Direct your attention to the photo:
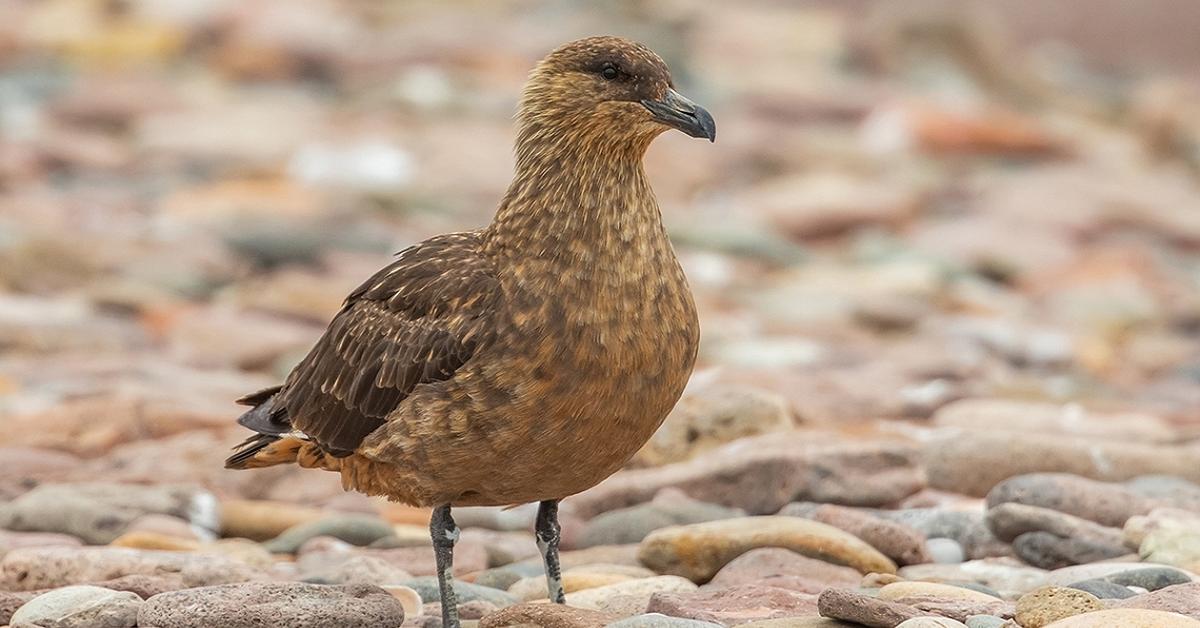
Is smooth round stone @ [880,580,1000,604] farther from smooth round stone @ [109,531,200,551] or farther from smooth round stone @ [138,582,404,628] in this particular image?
smooth round stone @ [109,531,200,551]

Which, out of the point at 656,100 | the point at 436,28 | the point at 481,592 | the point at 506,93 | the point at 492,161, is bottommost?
the point at 481,592

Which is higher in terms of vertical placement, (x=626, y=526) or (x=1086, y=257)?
(x=1086, y=257)

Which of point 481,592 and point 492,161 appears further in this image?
point 492,161

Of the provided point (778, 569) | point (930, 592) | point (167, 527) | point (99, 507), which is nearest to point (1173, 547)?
point (930, 592)

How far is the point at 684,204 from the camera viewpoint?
1720 cm

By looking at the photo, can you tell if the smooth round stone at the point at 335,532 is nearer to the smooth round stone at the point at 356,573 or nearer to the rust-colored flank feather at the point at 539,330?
the smooth round stone at the point at 356,573

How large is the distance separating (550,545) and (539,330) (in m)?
0.92

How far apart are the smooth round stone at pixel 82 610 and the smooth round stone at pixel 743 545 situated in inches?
77.1

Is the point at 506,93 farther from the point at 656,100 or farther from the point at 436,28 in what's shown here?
the point at 656,100

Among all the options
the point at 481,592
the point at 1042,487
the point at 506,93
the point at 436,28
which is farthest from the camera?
the point at 436,28

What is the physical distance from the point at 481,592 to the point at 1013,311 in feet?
26.4

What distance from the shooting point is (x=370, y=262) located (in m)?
13.8

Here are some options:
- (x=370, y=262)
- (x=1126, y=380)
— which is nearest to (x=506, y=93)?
(x=370, y=262)

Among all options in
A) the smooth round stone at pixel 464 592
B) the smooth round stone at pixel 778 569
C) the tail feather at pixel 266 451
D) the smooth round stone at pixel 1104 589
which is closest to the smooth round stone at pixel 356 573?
the smooth round stone at pixel 464 592
